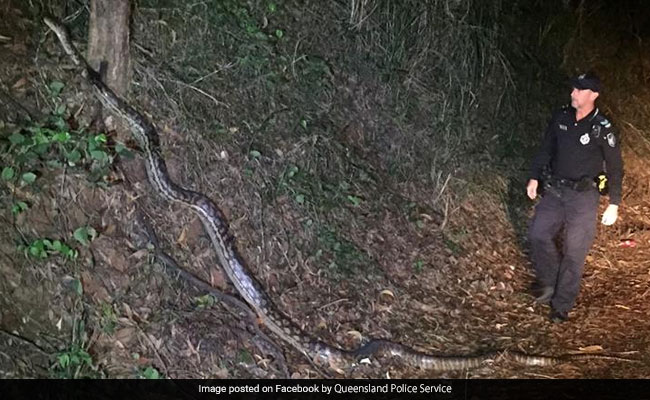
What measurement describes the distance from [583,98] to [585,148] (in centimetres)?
54

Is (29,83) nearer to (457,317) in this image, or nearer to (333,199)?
(333,199)

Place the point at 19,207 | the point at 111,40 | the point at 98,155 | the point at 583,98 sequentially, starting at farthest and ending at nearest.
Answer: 1. the point at 583,98
2. the point at 111,40
3. the point at 98,155
4. the point at 19,207

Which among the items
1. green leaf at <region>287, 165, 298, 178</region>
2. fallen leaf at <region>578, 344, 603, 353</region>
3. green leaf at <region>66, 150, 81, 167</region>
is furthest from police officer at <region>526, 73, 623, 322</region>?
green leaf at <region>66, 150, 81, 167</region>

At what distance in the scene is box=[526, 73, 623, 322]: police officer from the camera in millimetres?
6535

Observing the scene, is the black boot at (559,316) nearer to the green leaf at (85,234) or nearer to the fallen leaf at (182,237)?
the fallen leaf at (182,237)

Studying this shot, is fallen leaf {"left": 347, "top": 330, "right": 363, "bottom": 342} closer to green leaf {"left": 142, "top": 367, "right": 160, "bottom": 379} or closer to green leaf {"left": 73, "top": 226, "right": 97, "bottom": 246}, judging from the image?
green leaf {"left": 142, "top": 367, "right": 160, "bottom": 379}

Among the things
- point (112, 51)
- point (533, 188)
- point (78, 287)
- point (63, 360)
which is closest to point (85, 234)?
point (78, 287)

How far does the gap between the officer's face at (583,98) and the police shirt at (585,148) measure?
0.42 feet

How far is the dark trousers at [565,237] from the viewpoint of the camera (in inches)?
266

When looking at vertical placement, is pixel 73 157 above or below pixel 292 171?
above

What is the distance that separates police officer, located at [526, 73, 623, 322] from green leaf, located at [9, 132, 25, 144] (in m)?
5.26

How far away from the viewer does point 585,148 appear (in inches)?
261
